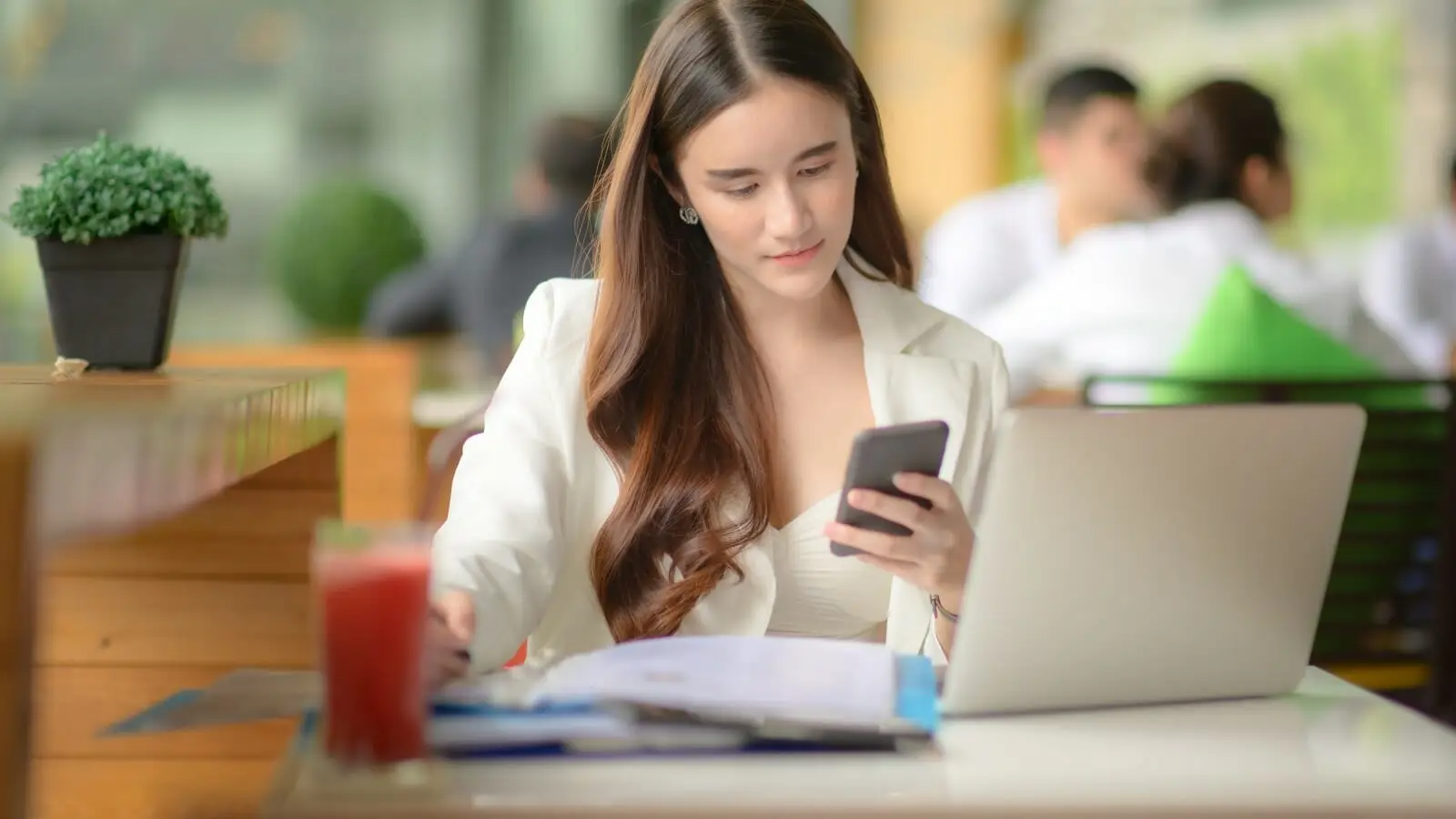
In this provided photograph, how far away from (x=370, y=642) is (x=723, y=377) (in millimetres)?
855

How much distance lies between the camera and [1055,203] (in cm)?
475

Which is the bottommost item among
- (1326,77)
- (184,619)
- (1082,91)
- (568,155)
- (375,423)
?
(375,423)

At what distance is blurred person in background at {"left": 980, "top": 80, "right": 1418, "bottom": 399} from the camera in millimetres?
3264

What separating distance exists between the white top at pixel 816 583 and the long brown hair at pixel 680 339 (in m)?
0.04

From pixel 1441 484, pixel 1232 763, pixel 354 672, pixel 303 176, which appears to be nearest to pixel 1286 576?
pixel 1232 763

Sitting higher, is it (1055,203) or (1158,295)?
(1055,203)

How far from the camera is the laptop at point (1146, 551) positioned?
1046 millimetres

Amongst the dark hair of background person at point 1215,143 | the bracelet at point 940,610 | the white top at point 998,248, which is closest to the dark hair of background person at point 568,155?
the white top at point 998,248

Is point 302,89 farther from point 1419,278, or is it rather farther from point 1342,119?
point 1342,119

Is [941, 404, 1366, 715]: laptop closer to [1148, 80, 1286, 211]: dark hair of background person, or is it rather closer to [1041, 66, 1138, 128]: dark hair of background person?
[1148, 80, 1286, 211]: dark hair of background person

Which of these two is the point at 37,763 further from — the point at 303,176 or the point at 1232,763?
the point at 303,176

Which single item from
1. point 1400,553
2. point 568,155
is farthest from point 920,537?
point 568,155

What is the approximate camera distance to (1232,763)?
100cm

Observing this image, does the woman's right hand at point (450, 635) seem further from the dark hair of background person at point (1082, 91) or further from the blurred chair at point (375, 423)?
the dark hair of background person at point (1082, 91)
